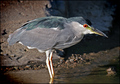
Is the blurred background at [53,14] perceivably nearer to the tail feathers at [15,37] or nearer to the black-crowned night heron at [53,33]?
the black-crowned night heron at [53,33]

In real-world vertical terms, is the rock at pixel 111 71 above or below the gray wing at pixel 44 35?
below

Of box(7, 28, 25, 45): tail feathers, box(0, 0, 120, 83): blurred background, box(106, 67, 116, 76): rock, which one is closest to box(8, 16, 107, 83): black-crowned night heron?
box(7, 28, 25, 45): tail feathers

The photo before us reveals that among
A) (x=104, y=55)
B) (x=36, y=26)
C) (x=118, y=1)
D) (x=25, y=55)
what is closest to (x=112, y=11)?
(x=118, y=1)

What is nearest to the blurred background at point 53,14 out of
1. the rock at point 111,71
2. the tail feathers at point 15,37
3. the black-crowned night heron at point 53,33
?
the rock at point 111,71

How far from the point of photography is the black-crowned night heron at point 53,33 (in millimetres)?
3445

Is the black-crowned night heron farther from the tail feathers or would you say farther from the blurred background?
the blurred background

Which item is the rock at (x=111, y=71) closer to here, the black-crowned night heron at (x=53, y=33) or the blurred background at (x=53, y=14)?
the blurred background at (x=53, y=14)

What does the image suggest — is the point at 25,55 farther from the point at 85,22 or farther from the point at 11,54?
the point at 85,22

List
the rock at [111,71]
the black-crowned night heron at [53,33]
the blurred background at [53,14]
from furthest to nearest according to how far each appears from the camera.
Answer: the blurred background at [53,14] < the rock at [111,71] < the black-crowned night heron at [53,33]

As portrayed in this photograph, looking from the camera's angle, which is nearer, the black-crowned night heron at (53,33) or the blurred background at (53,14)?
the black-crowned night heron at (53,33)

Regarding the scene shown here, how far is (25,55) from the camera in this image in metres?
4.71

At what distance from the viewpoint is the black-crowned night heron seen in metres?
3.45

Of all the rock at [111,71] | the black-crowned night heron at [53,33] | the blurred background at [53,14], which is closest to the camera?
the black-crowned night heron at [53,33]

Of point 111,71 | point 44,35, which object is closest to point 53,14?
point 44,35
